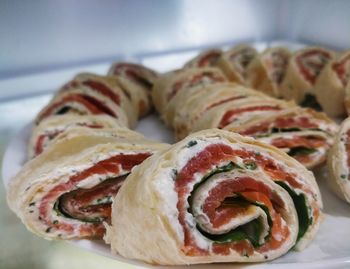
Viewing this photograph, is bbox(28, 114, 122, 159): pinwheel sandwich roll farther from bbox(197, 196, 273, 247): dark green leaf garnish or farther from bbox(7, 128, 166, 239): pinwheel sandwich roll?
bbox(197, 196, 273, 247): dark green leaf garnish

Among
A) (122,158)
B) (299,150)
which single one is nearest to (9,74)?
(122,158)

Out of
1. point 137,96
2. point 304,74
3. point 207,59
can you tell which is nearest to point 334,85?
point 304,74

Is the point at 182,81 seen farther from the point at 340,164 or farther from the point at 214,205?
the point at 214,205

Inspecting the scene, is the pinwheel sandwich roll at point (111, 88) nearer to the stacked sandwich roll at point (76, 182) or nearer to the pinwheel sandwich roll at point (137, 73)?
the pinwheel sandwich roll at point (137, 73)

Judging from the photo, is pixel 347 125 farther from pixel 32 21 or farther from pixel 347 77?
pixel 32 21

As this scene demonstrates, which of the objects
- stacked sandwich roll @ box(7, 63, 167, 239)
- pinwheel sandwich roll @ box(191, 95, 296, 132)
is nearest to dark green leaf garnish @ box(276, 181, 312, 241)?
stacked sandwich roll @ box(7, 63, 167, 239)

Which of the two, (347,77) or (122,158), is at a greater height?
(122,158)
